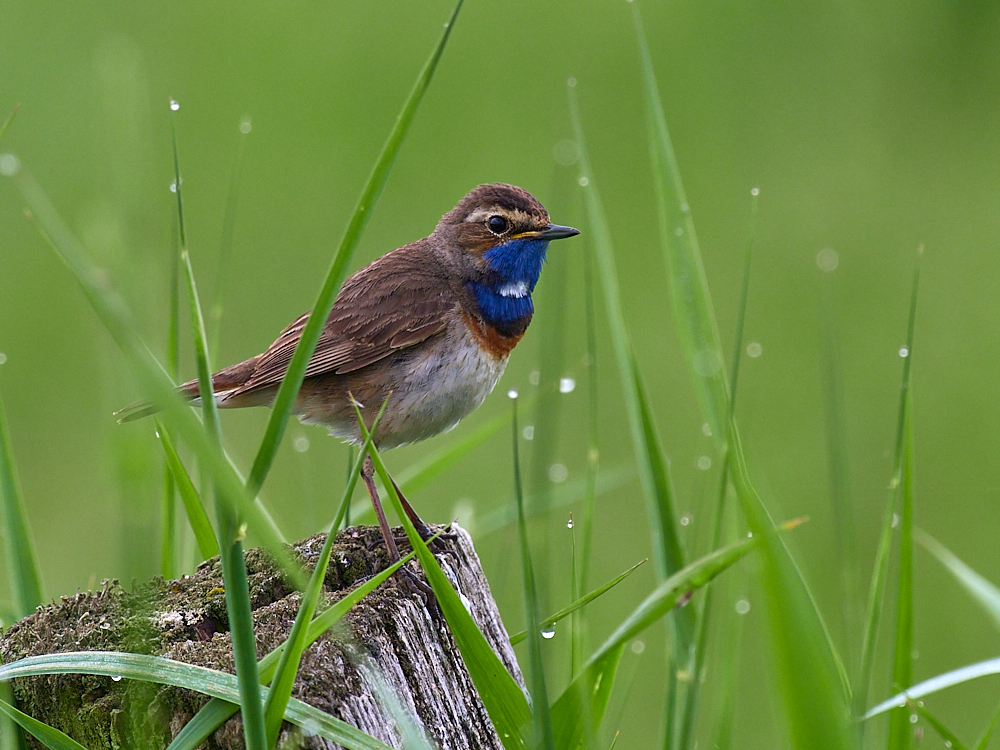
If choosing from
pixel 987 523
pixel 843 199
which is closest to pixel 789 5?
pixel 843 199

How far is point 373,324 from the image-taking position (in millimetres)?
3914

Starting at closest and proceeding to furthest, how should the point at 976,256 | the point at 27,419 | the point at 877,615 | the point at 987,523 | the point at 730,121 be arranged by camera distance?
1. the point at 877,615
2. the point at 987,523
3. the point at 27,419
4. the point at 976,256
5. the point at 730,121

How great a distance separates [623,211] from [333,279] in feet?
23.8

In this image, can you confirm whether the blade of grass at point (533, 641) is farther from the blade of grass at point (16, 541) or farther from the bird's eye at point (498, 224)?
the bird's eye at point (498, 224)

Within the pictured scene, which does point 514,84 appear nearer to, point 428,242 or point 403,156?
point 403,156

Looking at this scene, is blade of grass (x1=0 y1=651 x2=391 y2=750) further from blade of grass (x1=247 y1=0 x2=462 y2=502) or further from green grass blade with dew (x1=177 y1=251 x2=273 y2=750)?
blade of grass (x1=247 y1=0 x2=462 y2=502)

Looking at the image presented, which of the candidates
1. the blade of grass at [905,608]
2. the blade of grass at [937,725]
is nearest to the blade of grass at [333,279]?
the blade of grass at [905,608]

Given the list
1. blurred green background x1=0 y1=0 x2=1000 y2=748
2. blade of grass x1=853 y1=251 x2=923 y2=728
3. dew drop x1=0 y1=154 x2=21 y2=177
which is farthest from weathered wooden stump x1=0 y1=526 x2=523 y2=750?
blurred green background x1=0 y1=0 x2=1000 y2=748

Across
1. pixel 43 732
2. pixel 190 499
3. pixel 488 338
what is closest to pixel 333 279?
pixel 43 732

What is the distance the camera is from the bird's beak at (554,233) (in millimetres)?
4020

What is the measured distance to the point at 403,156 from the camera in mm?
8742

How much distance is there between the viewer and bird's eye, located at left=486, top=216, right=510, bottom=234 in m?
4.21

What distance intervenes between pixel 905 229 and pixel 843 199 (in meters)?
0.54

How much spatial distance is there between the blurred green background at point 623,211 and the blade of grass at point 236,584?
4.42 metres
